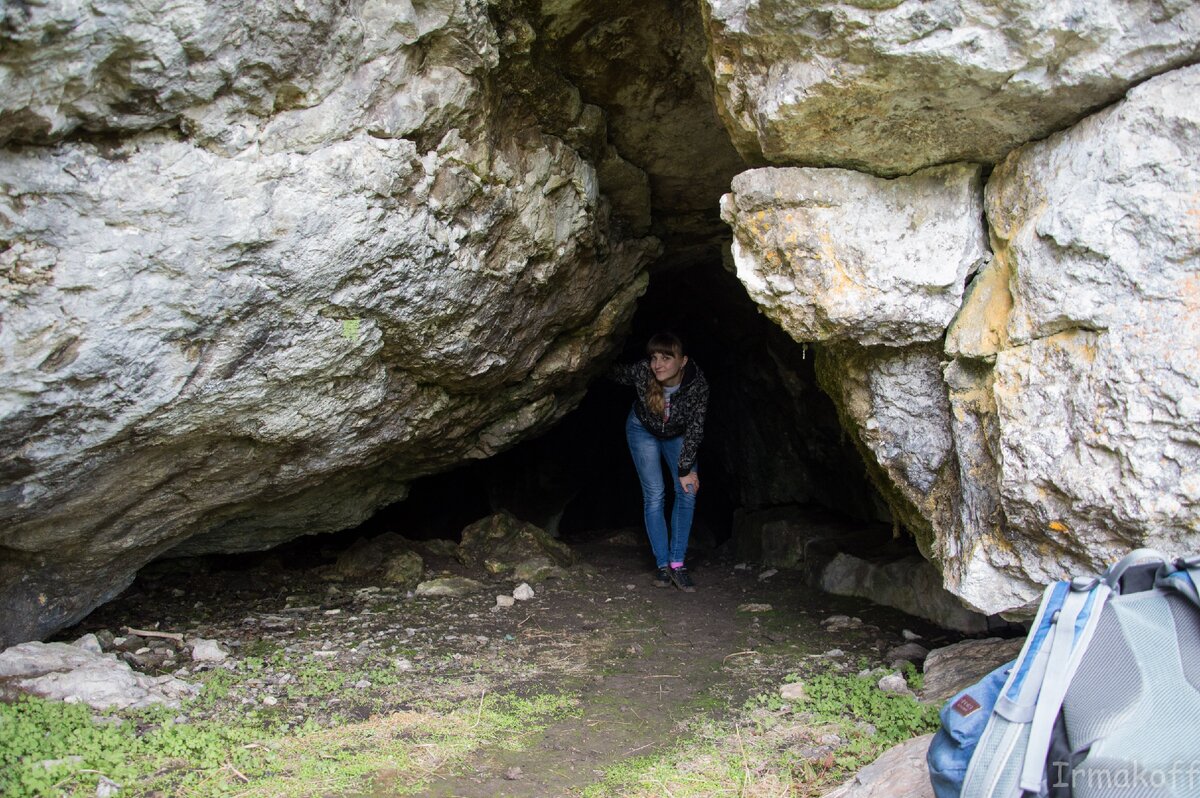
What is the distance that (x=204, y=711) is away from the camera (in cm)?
364

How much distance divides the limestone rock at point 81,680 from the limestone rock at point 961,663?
341 cm

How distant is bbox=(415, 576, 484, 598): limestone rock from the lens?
5.81 meters

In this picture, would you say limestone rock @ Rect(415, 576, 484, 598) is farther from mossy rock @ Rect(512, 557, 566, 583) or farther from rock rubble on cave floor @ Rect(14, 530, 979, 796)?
mossy rock @ Rect(512, 557, 566, 583)

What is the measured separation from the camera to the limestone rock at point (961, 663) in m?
3.71

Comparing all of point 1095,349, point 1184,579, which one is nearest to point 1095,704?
point 1184,579

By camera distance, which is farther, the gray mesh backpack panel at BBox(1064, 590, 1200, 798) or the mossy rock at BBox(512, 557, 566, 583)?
the mossy rock at BBox(512, 557, 566, 583)

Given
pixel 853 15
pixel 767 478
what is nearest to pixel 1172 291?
pixel 853 15

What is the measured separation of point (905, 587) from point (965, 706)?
3111 mm

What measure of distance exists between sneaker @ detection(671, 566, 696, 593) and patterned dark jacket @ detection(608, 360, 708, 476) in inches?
32.1

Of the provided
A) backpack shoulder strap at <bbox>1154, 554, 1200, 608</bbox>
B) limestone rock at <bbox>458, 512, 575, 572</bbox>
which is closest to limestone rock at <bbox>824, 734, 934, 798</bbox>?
backpack shoulder strap at <bbox>1154, 554, 1200, 608</bbox>

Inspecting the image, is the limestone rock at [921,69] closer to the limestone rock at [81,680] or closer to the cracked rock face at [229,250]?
the cracked rock face at [229,250]

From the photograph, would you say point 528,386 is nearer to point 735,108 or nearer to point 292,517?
point 292,517

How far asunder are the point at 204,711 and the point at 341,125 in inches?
102

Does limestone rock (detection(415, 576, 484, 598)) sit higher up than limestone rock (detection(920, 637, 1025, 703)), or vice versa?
limestone rock (detection(920, 637, 1025, 703))
